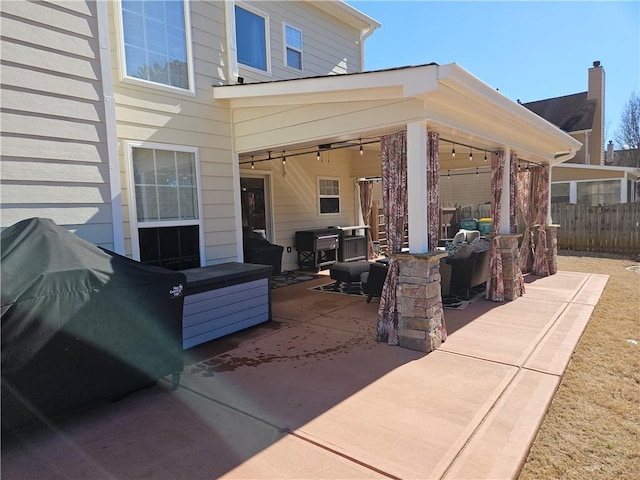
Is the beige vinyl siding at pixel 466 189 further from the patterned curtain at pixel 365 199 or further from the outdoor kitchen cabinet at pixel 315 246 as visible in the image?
the outdoor kitchen cabinet at pixel 315 246

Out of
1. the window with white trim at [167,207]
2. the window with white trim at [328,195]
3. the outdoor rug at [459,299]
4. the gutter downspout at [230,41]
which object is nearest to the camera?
the window with white trim at [167,207]

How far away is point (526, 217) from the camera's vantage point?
850cm

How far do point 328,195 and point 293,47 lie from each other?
3.73 m

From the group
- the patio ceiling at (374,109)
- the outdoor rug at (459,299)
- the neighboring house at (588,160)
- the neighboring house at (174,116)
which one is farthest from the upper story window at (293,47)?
the neighboring house at (588,160)

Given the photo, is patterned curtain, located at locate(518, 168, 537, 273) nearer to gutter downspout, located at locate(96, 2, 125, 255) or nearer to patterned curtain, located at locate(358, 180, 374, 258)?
patterned curtain, located at locate(358, 180, 374, 258)

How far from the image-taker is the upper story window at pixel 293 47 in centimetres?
739

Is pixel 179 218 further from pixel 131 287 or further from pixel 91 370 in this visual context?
pixel 91 370

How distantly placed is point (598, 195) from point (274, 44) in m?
14.4

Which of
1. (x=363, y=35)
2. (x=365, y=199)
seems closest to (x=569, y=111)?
(x=365, y=199)

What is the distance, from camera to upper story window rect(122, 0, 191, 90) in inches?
179

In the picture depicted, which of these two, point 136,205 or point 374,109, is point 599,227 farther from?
point 136,205

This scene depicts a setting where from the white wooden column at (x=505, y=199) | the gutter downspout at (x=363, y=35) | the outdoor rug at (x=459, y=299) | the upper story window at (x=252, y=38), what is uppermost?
the gutter downspout at (x=363, y=35)

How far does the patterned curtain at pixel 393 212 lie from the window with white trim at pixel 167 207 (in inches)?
101

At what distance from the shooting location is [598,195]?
1502 centimetres
